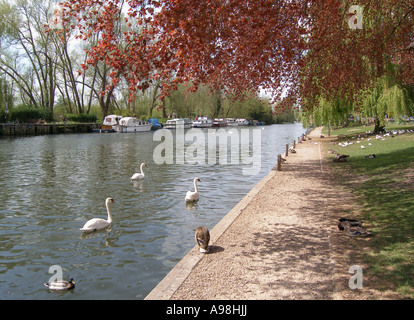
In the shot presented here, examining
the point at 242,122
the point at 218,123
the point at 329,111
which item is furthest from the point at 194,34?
the point at 242,122

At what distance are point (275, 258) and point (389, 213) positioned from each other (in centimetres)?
392

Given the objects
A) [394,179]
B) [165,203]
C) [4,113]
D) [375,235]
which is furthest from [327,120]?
[4,113]

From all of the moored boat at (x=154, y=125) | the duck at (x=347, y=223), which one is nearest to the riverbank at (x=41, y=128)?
the moored boat at (x=154, y=125)

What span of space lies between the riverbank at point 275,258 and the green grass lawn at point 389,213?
341 millimetres

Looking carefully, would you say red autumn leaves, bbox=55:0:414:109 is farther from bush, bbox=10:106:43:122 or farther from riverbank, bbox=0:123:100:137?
bush, bbox=10:106:43:122

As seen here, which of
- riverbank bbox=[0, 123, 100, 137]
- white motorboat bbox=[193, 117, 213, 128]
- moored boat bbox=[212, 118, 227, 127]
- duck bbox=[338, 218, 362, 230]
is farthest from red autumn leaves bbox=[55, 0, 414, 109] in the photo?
moored boat bbox=[212, 118, 227, 127]

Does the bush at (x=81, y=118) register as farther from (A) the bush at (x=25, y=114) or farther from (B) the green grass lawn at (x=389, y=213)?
(B) the green grass lawn at (x=389, y=213)

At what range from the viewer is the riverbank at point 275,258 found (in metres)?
5.48

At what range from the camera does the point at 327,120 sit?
3388 cm

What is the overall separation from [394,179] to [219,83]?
7130 millimetres

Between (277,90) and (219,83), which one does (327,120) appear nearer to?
(277,90)
